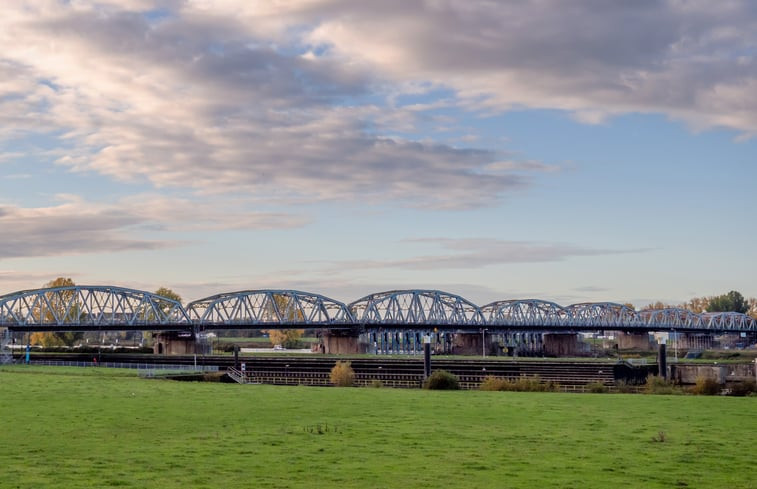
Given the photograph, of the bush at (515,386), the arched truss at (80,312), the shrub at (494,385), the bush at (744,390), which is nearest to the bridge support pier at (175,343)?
the arched truss at (80,312)

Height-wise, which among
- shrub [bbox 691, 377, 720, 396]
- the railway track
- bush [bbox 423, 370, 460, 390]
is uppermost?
bush [bbox 423, 370, 460, 390]

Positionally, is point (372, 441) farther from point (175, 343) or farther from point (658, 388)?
point (175, 343)

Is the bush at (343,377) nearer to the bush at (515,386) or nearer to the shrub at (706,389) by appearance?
the bush at (515,386)

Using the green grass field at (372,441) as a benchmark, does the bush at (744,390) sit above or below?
below

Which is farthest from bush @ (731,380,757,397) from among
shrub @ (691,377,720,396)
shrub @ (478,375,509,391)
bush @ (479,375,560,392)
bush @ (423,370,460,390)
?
bush @ (423,370,460,390)

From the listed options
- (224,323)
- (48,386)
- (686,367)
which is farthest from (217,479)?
(224,323)

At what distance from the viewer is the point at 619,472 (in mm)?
22000

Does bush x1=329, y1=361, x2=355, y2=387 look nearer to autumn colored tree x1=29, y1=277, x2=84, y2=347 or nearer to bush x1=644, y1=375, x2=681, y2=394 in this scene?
bush x1=644, y1=375, x2=681, y2=394

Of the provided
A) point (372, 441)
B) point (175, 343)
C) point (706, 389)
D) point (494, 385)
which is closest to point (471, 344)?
point (175, 343)

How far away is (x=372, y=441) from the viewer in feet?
89.3

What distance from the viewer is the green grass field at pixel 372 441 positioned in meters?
21.0

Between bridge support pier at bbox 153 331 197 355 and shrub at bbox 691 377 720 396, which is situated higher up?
bridge support pier at bbox 153 331 197 355

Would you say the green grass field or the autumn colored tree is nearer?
the green grass field

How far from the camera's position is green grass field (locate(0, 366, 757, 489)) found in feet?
68.8
